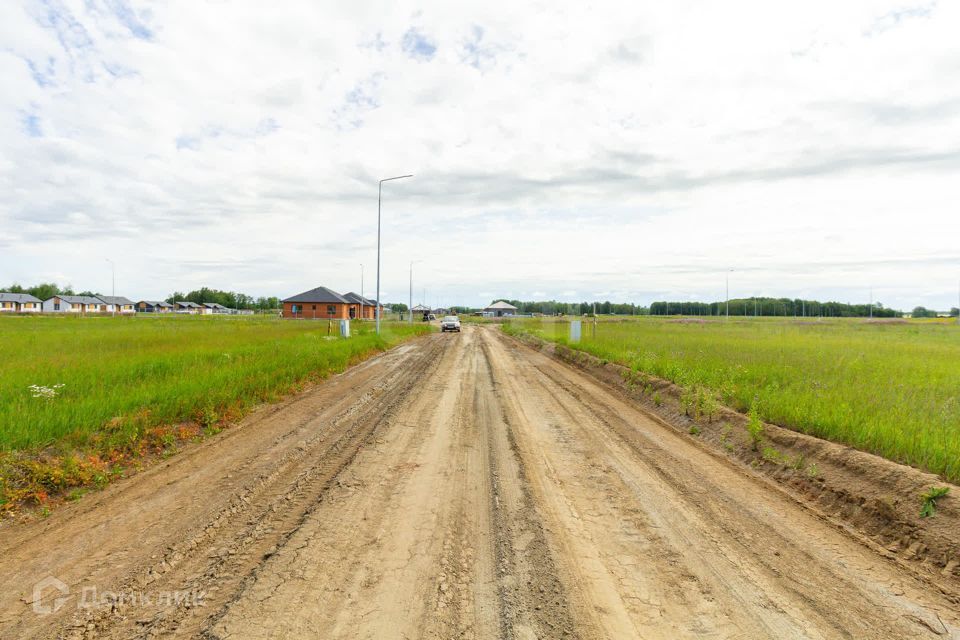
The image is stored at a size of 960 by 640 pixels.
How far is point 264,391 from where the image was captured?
10.9m

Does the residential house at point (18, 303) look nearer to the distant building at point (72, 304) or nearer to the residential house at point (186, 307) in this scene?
the distant building at point (72, 304)

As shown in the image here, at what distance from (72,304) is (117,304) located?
1686 centimetres

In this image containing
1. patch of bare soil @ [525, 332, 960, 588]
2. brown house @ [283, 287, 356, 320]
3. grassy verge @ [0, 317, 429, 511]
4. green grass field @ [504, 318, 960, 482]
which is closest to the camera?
patch of bare soil @ [525, 332, 960, 588]

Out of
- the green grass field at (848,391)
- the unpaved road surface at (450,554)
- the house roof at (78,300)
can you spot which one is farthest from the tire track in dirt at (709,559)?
the house roof at (78,300)

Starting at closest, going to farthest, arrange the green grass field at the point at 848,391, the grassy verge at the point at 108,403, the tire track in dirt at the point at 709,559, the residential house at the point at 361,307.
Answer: the tire track in dirt at the point at 709,559 → the grassy verge at the point at 108,403 → the green grass field at the point at 848,391 → the residential house at the point at 361,307

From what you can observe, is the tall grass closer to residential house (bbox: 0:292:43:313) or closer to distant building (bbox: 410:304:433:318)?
distant building (bbox: 410:304:433:318)

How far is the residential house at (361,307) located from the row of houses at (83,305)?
1636 inches

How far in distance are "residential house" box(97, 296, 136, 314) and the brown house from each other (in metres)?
69.2

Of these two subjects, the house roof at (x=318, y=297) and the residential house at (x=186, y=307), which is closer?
the house roof at (x=318, y=297)

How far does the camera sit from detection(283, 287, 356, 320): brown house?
79375 millimetres

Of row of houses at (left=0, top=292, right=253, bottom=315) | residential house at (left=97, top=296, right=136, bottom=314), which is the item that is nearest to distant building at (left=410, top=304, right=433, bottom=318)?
row of houses at (left=0, top=292, right=253, bottom=315)

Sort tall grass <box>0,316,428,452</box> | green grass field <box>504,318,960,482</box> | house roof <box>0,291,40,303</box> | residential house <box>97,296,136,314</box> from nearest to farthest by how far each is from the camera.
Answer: green grass field <box>504,318,960,482</box>, tall grass <box>0,316,428,452</box>, house roof <box>0,291,40,303</box>, residential house <box>97,296,136,314</box>

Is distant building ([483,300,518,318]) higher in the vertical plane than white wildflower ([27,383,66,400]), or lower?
higher

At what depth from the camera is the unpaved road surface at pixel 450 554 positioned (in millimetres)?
3115
